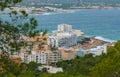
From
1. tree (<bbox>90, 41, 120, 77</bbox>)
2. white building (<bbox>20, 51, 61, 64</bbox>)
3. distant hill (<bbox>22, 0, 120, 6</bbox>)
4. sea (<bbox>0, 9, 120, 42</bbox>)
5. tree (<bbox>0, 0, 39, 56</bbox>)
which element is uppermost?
tree (<bbox>0, 0, 39, 56</bbox>)

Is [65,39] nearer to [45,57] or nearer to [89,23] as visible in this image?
[45,57]

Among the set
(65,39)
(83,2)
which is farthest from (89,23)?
(83,2)

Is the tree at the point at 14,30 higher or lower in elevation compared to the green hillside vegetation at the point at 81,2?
higher

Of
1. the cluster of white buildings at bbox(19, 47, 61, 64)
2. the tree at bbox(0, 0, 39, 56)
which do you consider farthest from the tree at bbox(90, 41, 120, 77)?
the cluster of white buildings at bbox(19, 47, 61, 64)

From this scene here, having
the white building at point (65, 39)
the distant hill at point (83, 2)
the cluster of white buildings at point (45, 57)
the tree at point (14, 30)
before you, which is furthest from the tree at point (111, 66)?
the distant hill at point (83, 2)

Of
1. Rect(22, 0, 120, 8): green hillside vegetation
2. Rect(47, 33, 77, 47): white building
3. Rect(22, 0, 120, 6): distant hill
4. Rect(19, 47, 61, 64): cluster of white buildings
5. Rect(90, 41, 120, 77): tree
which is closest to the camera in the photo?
Rect(90, 41, 120, 77): tree

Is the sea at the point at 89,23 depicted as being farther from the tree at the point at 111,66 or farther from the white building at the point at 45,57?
the tree at the point at 111,66

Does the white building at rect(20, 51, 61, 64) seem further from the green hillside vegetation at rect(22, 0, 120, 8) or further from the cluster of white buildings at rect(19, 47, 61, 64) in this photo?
the green hillside vegetation at rect(22, 0, 120, 8)


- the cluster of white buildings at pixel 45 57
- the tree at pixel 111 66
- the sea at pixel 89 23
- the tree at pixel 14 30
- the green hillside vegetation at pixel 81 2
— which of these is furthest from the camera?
the green hillside vegetation at pixel 81 2

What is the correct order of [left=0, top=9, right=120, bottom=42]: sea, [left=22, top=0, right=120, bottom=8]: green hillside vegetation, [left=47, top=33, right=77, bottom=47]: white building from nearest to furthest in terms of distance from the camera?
[left=47, top=33, right=77, bottom=47]: white building, [left=0, top=9, right=120, bottom=42]: sea, [left=22, top=0, right=120, bottom=8]: green hillside vegetation
